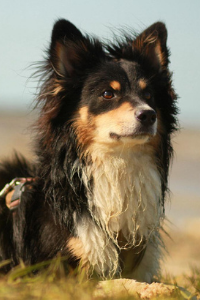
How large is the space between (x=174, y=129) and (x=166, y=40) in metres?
0.91

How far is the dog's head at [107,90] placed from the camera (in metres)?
4.07

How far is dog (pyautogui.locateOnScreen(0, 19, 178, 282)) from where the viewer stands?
13.5 ft

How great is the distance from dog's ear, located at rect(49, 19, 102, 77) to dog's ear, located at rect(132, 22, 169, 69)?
469 mm

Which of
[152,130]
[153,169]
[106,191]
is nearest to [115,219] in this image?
[106,191]

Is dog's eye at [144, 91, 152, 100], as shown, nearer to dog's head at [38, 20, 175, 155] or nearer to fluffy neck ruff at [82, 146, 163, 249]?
dog's head at [38, 20, 175, 155]

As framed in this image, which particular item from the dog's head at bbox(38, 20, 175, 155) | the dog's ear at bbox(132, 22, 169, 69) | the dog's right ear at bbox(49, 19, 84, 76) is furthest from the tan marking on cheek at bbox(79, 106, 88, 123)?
the dog's ear at bbox(132, 22, 169, 69)

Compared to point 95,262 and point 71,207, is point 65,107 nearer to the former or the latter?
point 71,207

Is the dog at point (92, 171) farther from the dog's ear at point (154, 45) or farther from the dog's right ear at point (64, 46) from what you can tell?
the dog's ear at point (154, 45)

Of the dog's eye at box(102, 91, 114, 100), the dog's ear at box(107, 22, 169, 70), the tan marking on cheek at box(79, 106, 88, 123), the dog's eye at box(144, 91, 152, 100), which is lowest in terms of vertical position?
the tan marking on cheek at box(79, 106, 88, 123)

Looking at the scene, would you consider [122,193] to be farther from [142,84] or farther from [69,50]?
[69,50]

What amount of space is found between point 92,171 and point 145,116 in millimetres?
730

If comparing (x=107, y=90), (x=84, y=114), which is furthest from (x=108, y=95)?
(x=84, y=114)

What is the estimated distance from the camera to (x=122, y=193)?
4.31 meters

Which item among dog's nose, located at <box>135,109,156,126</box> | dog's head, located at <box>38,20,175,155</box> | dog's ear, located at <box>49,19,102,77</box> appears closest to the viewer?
dog's nose, located at <box>135,109,156,126</box>
